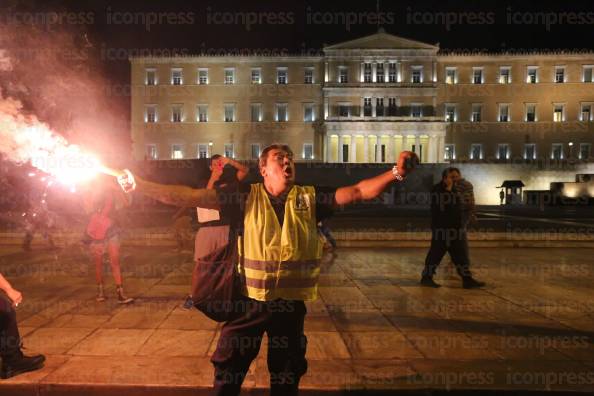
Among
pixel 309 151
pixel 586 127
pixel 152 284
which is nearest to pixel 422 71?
pixel 309 151

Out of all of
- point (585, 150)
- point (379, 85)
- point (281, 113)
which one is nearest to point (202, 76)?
point (281, 113)

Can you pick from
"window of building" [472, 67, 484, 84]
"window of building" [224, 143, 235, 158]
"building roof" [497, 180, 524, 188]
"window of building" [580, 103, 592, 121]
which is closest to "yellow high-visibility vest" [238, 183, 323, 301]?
"building roof" [497, 180, 524, 188]

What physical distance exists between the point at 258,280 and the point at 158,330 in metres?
2.98

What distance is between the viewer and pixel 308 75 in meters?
65.5

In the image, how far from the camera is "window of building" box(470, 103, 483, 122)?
6462 centimetres

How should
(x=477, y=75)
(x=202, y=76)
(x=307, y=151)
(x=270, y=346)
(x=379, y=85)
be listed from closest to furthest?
(x=270, y=346), (x=379, y=85), (x=477, y=75), (x=307, y=151), (x=202, y=76)

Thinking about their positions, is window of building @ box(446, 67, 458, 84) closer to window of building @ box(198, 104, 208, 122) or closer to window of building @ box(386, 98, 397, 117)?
window of building @ box(386, 98, 397, 117)

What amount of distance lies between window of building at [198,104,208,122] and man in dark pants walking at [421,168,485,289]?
60211 mm

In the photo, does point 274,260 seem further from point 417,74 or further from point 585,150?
point 585,150

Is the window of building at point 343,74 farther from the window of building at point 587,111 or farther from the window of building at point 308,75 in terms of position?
the window of building at point 587,111

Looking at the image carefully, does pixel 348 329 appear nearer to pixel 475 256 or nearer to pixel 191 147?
pixel 475 256

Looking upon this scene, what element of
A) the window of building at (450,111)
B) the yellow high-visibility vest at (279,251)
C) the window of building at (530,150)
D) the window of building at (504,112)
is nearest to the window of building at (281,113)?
the window of building at (450,111)

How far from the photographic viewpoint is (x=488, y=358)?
4945mm

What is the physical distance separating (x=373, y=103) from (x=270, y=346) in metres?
63.6
